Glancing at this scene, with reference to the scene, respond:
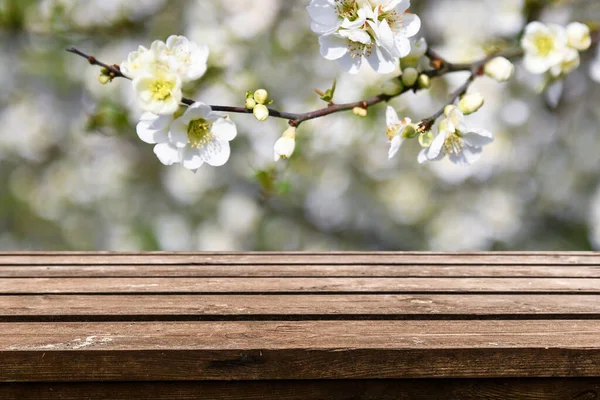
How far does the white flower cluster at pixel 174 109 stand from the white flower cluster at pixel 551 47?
2.45 ft

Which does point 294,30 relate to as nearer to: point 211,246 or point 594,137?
point 211,246

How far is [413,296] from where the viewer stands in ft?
3.49

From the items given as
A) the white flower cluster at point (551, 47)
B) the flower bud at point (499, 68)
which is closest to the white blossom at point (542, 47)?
the white flower cluster at point (551, 47)

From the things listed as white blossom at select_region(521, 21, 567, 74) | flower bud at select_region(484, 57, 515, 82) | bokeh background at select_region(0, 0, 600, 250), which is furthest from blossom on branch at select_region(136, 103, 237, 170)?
bokeh background at select_region(0, 0, 600, 250)

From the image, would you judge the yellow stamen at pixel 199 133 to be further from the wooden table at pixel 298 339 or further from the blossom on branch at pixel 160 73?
the wooden table at pixel 298 339

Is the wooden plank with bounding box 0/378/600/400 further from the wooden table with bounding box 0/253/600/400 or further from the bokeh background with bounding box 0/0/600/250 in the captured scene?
the bokeh background with bounding box 0/0/600/250

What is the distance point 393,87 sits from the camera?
3.61ft

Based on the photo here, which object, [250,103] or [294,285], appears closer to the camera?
[250,103]

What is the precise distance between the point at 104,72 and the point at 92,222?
135 centimetres

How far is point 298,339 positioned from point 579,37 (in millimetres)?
903

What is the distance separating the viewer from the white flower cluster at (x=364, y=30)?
3.18 ft

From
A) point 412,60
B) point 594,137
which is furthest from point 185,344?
point 594,137

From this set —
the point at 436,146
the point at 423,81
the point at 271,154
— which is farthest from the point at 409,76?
the point at 271,154

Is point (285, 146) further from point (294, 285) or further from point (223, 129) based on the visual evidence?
point (294, 285)
